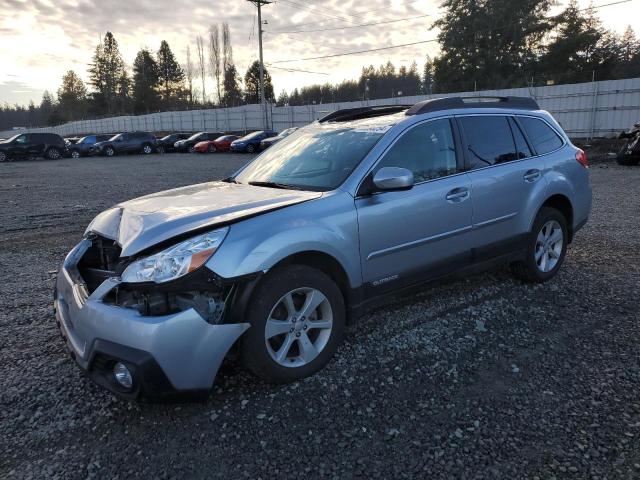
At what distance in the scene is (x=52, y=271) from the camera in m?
5.72

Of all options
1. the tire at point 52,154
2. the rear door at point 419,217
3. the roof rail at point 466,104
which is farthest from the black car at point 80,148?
the rear door at point 419,217

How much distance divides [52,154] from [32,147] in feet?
3.95

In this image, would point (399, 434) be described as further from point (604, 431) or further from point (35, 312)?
point (35, 312)

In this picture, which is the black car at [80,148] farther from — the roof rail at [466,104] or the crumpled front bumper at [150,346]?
the crumpled front bumper at [150,346]

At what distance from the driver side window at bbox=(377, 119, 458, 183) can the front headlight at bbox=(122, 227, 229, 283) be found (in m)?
1.45

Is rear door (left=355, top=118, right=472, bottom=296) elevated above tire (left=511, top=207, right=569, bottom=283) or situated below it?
above

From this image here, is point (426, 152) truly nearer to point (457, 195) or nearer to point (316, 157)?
point (457, 195)

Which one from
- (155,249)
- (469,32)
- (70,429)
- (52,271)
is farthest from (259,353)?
(469,32)

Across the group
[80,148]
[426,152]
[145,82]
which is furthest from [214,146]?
[145,82]

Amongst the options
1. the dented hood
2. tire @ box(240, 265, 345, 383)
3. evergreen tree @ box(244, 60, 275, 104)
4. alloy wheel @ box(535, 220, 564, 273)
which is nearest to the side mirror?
the dented hood

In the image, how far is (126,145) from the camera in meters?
33.2

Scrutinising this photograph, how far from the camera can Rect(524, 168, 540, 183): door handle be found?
178 inches

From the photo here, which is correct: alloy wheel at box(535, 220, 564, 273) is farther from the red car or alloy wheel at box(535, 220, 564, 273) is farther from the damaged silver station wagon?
the red car

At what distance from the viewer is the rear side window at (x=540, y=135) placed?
189 inches
